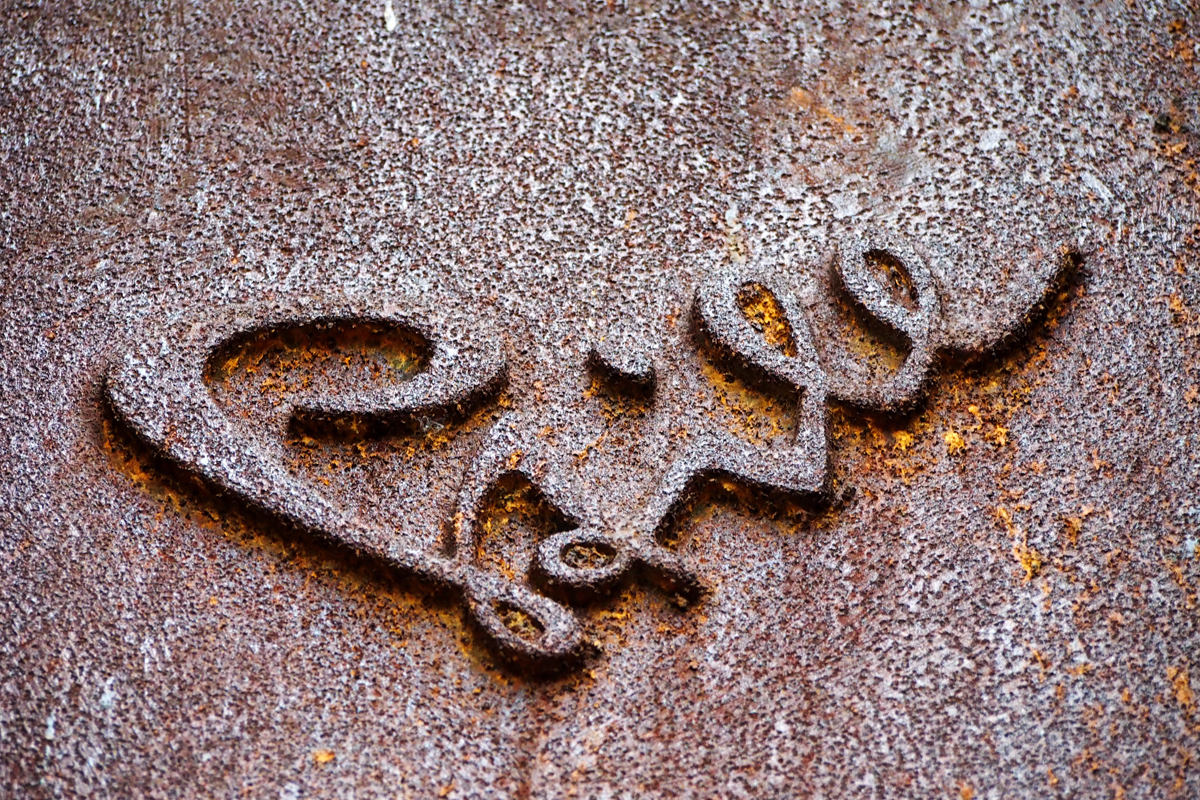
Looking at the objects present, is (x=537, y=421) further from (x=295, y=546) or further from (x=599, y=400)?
(x=295, y=546)

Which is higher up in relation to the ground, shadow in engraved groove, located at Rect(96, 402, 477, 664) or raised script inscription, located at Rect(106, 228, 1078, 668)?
raised script inscription, located at Rect(106, 228, 1078, 668)

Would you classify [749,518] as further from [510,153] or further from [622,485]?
[510,153]

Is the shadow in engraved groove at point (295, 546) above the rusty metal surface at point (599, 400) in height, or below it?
below

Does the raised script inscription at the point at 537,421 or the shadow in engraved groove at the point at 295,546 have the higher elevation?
the raised script inscription at the point at 537,421

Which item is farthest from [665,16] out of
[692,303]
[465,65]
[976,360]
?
[976,360]

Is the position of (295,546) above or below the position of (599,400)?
Answer: below

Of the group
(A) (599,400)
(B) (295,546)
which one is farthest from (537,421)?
(B) (295,546)

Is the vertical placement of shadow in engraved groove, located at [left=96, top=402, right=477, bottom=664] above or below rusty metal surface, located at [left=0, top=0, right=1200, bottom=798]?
below

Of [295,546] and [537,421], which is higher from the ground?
[537,421]
